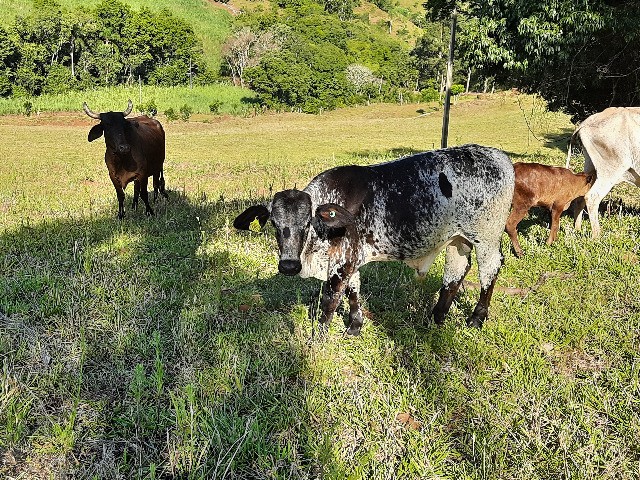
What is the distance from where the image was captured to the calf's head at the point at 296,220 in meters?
3.84

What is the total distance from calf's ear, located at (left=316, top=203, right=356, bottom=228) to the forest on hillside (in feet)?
27.0

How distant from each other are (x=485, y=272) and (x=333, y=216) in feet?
5.75

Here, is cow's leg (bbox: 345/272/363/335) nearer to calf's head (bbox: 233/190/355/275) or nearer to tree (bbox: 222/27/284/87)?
calf's head (bbox: 233/190/355/275)

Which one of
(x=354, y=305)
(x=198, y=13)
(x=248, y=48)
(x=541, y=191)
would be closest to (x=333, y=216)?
(x=354, y=305)

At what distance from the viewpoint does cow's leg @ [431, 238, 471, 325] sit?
15.9 ft

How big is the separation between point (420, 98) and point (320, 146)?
36.1 meters

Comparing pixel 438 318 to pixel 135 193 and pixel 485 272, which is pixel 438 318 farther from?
pixel 135 193

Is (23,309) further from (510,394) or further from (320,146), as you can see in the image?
(320,146)

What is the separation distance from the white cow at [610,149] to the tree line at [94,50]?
45826 millimetres

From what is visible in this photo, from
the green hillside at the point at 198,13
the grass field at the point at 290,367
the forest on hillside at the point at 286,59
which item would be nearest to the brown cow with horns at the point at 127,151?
the grass field at the point at 290,367

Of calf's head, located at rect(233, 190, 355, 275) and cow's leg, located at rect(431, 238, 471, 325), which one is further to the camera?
cow's leg, located at rect(431, 238, 471, 325)

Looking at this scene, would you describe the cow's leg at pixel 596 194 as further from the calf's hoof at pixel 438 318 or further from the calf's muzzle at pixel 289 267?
the calf's muzzle at pixel 289 267

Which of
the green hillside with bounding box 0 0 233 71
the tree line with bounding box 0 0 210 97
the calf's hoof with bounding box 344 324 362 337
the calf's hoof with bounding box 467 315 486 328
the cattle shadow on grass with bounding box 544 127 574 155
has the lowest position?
the calf's hoof with bounding box 344 324 362 337

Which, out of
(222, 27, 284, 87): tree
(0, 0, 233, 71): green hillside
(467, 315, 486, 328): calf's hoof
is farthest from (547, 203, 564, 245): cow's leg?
(0, 0, 233, 71): green hillside
